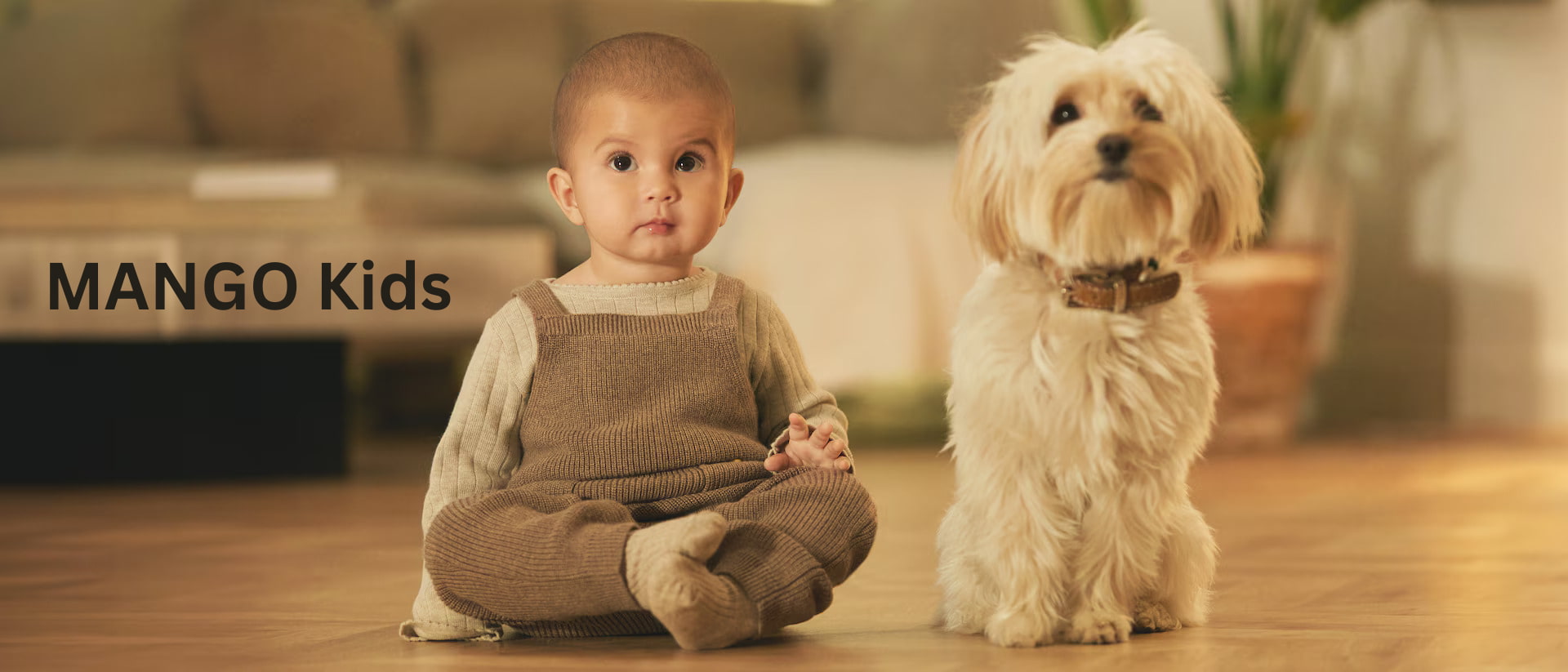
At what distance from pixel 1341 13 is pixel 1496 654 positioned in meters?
2.46

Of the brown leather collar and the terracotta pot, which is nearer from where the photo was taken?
the brown leather collar

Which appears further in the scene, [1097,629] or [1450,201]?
[1450,201]

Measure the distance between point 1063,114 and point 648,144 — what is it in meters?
0.30

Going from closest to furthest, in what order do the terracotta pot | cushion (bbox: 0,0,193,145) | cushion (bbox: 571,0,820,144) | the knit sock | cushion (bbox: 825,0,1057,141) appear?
1. the knit sock
2. the terracotta pot
3. cushion (bbox: 0,0,193,145)
4. cushion (bbox: 825,0,1057,141)
5. cushion (bbox: 571,0,820,144)

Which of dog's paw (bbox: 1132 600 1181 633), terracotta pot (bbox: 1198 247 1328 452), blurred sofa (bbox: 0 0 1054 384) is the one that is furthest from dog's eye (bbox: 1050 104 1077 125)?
terracotta pot (bbox: 1198 247 1328 452)

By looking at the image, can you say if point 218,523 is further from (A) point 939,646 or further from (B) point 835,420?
(A) point 939,646

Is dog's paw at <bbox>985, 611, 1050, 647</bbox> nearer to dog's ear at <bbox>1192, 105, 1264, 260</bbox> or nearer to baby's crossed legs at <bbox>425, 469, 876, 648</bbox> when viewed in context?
baby's crossed legs at <bbox>425, 469, 876, 648</bbox>

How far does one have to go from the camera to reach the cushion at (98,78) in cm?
323

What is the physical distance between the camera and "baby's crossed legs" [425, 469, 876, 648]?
1032mm

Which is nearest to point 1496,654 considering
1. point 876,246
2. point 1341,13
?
point 876,246

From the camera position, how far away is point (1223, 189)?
1089 millimetres

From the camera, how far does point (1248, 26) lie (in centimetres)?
363

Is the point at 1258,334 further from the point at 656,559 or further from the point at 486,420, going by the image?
the point at 656,559

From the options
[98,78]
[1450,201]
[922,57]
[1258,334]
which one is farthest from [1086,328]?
[1450,201]
